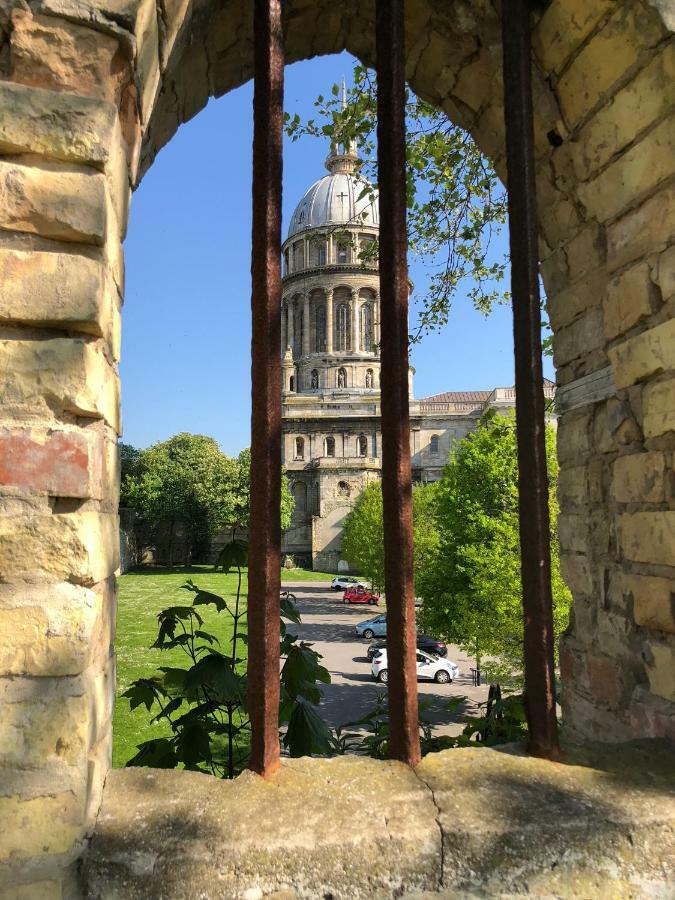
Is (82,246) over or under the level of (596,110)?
under

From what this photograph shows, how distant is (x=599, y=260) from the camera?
7.14 ft

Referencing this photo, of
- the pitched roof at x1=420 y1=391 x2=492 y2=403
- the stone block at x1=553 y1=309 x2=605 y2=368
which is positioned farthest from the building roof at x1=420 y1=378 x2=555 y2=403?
the stone block at x1=553 y1=309 x2=605 y2=368

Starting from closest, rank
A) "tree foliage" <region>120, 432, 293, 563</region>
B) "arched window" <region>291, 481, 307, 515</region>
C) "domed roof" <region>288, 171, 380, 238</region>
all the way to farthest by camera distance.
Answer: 1. "tree foliage" <region>120, 432, 293, 563</region>
2. "arched window" <region>291, 481, 307, 515</region>
3. "domed roof" <region>288, 171, 380, 238</region>

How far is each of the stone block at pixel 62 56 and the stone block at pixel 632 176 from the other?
1439 mm

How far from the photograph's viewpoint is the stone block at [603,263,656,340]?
1.91 meters

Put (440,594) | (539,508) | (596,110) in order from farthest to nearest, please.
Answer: (440,594)
(596,110)
(539,508)

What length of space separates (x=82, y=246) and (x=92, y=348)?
0.20m

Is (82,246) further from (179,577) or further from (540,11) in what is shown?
(179,577)

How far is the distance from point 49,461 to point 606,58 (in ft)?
6.27

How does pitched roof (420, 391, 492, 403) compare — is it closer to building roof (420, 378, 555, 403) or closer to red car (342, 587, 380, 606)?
building roof (420, 378, 555, 403)

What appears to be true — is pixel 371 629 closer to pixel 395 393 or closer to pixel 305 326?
pixel 395 393

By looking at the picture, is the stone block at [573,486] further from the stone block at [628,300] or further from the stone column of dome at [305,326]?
the stone column of dome at [305,326]

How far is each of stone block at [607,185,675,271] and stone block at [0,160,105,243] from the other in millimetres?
1503

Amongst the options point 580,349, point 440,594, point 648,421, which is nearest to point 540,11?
point 580,349
